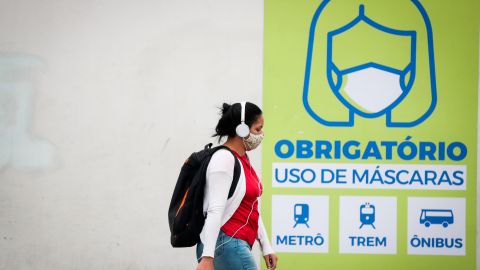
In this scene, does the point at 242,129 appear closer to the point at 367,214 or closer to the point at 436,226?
the point at 367,214

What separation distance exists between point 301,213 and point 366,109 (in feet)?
3.51

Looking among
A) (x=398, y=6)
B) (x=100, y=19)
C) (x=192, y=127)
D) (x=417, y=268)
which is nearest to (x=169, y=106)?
(x=192, y=127)

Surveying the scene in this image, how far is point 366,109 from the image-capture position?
559 cm

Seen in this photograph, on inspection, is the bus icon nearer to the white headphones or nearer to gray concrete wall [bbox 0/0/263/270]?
gray concrete wall [bbox 0/0/263/270]

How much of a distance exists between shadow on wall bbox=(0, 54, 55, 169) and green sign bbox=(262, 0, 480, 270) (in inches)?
78.9

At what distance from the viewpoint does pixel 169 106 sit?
562cm

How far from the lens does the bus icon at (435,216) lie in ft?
18.4

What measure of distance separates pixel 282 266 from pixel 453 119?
6.47ft

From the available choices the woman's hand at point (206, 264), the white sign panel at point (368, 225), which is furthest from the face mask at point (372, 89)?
the woman's hand at point (206, 264)

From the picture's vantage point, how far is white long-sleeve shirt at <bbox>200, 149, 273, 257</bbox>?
3.13m

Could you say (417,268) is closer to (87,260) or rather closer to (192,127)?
(192,127)

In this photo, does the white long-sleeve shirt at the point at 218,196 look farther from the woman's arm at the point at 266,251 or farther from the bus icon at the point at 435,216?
the bus icon at the point at 435,216

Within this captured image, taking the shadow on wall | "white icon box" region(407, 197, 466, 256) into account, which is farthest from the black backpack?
"white icon box" region(407, 197, 466, 256)

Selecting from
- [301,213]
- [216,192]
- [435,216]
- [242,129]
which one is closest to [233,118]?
[242,129]
